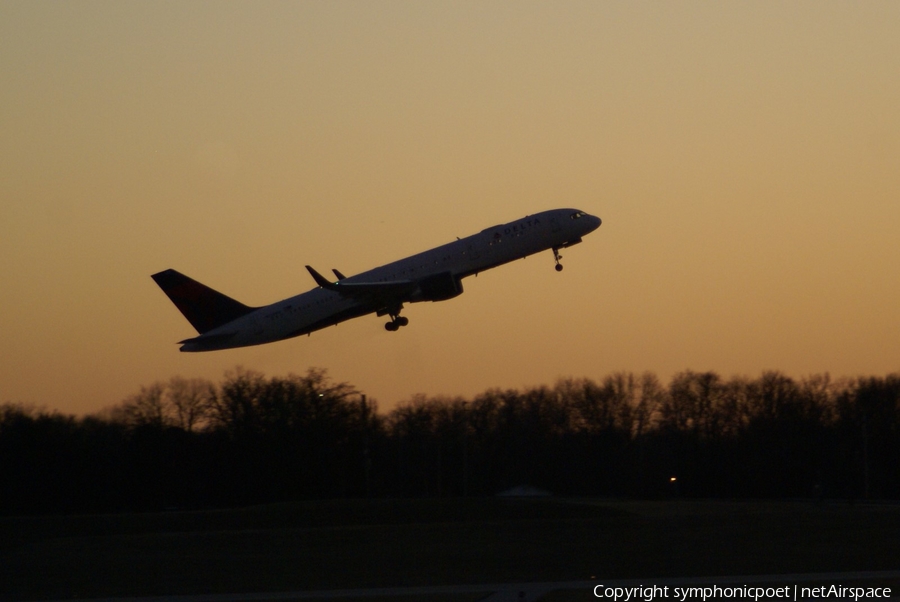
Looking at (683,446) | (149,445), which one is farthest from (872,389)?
(149,445)

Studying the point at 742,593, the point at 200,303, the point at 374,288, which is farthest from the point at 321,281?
the point at 742,593

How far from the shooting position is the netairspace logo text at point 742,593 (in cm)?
2923

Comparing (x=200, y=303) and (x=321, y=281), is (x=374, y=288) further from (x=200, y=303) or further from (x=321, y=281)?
(x=200, y=303)

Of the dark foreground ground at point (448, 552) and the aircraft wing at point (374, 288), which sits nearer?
the dark foreground ground at point (448, 552)

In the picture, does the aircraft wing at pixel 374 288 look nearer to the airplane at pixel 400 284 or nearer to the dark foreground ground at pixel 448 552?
the airplane at pixel 400 284

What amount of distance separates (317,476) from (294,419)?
9921 mm

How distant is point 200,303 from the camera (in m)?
64.4

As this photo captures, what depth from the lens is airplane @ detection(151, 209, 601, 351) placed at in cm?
5588

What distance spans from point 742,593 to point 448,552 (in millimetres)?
13205

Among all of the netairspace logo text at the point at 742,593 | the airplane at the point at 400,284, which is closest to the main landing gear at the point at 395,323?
the airplane at the point at 400,284

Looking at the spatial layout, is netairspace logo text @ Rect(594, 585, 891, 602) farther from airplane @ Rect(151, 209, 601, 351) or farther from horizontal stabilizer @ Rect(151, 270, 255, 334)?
horizontal stabilizer @ Rect(151, 270, 255, 334)

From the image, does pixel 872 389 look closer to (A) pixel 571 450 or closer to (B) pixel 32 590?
(A) pixel 571 450

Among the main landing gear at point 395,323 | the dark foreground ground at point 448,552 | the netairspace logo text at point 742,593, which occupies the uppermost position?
the main landing gear at point 395,323

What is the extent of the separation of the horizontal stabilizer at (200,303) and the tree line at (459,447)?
17662mm
